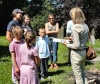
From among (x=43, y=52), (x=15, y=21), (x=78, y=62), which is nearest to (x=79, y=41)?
(x=78, y=62)

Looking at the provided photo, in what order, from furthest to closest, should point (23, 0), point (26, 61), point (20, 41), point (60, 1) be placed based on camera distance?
point (23, 0), point (60, 1), point (20, 41), point (26, 61)

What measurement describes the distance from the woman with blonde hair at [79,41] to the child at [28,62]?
938mm

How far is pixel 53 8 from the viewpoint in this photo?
125ft

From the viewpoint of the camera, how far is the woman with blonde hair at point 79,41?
667 centimetres

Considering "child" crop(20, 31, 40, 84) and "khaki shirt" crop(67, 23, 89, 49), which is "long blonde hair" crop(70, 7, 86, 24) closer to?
"khaki shirt" crop(67, 23, 89, 49)

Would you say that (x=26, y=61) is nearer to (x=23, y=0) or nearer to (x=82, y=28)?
(x=82, y=28)

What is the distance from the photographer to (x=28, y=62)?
6.39 meters

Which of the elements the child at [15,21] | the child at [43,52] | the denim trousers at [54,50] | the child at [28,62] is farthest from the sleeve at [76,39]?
the denim trousers at [54,50]

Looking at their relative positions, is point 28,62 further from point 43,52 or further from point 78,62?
point 43,52

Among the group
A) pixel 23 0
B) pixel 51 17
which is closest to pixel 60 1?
pixel 23 0

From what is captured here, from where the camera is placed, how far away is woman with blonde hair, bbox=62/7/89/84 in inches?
263

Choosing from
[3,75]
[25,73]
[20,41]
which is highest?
[20,41]

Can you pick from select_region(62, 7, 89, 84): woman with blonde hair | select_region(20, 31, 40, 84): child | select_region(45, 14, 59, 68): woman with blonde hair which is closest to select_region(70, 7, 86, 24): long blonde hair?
select_region(62, 7, 89, 84): woman with blonde hair

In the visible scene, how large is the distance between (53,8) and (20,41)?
3166cm
